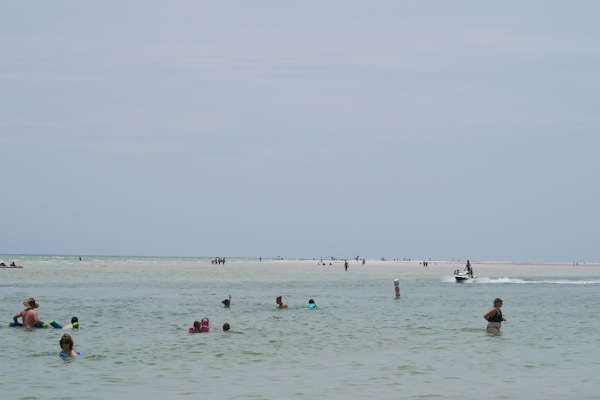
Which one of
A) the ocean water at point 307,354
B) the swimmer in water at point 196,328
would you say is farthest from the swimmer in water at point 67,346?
the swimmer in water at point 196,328

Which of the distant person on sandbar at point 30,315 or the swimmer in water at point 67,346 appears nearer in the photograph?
the swimmer in water at point 67,346

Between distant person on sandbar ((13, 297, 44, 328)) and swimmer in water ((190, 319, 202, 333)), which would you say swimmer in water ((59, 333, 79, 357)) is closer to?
swimmer in water ((190, 319, 202, 333))

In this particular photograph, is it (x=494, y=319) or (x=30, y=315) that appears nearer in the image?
(x=494, y=319)

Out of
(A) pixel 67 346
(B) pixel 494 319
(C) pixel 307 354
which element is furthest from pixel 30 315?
(B) pixel 494 319

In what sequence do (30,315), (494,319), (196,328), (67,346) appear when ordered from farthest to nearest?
(30,315) < (196,328) < (494,319) < (67,346)

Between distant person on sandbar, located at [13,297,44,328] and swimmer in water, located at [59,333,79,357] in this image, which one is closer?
swimmer in water, located at [59,333,79,357]

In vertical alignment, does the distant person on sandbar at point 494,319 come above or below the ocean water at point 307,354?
above

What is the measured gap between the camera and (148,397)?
59.4 feet

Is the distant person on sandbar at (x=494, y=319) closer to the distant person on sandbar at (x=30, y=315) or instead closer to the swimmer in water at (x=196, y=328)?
the swimmer in water at (x=196, y=328)

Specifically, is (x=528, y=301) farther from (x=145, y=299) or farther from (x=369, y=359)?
(x=369, y=359)

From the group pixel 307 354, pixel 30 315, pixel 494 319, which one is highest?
pixel 30 315

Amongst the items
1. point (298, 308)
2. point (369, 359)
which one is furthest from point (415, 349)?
point (298, 308)

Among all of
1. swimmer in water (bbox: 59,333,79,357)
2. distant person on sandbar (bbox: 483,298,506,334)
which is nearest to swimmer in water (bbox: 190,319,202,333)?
swimmer in water (bbox: 59,333,79,357)

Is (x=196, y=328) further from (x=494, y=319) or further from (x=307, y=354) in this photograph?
(x=494, y=319)
